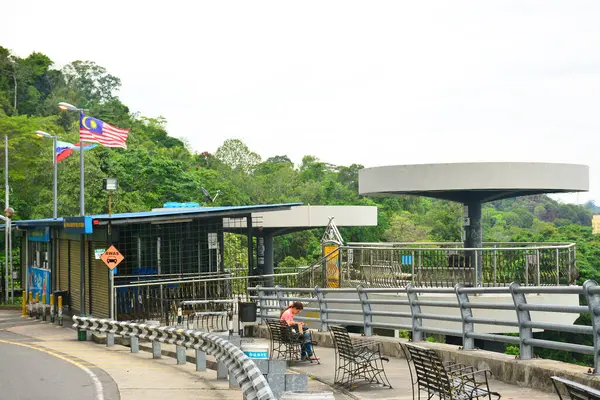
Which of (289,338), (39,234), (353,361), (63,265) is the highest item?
(39,234)

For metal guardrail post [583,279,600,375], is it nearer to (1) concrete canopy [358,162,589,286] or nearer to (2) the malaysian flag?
(1) concrete canopy [358,162,589,286]

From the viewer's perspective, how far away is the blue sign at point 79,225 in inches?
1105

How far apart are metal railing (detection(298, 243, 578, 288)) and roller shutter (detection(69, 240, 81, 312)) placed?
11813 mm

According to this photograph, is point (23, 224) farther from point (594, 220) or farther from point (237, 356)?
point (594, 220)

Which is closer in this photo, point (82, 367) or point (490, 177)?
point (82, 367)

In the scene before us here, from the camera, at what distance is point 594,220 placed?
148m

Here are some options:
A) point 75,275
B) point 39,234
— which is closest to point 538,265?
point 75,275

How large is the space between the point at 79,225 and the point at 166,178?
46.4 meters

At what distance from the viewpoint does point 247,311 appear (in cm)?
2427

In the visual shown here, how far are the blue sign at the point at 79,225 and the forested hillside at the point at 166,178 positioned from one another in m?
35.7

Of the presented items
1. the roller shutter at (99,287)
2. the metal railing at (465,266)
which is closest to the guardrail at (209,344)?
the roller shutter at (99,287)

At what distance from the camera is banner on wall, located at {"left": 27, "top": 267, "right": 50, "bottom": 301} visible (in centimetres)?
3684

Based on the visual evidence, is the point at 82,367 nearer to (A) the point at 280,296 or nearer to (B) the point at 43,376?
(B) the point at 43,376

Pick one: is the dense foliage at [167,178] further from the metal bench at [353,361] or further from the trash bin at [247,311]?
the metal bench at [353,361]
